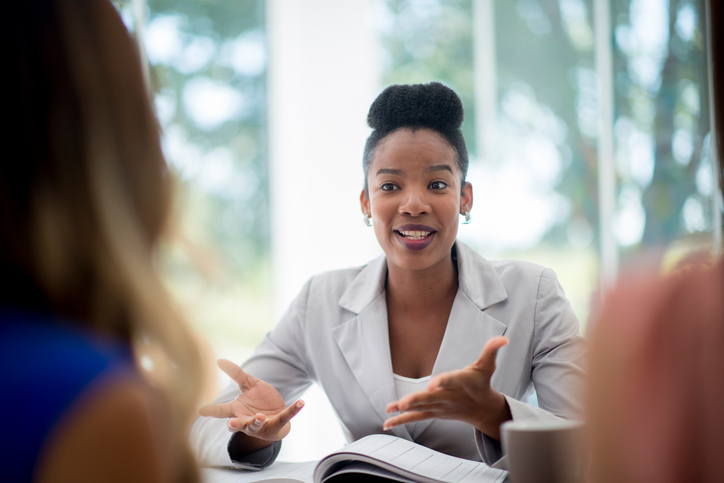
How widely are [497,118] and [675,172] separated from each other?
1.40m

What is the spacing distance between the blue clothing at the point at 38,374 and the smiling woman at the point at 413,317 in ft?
2.67

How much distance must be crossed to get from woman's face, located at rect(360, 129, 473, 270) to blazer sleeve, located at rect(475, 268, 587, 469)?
0.33m

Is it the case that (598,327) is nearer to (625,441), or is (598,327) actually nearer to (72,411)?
(625,441)

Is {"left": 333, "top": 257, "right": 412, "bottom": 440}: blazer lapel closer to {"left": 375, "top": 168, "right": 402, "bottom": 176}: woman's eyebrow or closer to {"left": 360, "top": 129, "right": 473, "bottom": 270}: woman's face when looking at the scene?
{"left": 360, "top": 129, "right": 473, "bottom": 270}: woman's face

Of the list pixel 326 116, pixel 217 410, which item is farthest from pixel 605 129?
pixel 217 410

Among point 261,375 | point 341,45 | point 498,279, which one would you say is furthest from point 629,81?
point 261,375

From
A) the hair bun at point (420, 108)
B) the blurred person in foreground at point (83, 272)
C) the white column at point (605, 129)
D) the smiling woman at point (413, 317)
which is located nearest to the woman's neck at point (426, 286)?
the smiling woman at point (413, 317)

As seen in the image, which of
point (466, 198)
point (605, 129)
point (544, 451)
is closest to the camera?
point (544, 451)

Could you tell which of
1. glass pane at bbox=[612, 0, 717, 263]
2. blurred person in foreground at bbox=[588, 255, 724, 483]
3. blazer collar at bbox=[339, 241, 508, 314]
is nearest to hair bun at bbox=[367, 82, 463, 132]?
blazer collar at bbox=[339, 241, 508, 314]

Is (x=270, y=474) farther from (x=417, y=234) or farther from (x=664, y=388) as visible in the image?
(x=664, y=388)

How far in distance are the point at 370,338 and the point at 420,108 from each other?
0.72 metres

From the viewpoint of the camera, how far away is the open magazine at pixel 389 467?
94 centimetres

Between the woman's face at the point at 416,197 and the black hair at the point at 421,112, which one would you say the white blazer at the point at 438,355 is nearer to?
the woman's face at the point at 416,197

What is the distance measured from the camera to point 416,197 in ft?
5.32
